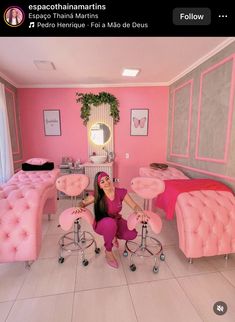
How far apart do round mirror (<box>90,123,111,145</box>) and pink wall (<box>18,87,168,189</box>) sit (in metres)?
0.18

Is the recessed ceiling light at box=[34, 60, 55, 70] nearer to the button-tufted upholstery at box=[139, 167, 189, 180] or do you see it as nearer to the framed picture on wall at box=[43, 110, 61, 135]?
the framed picture on wall at box=[43, 110, 61, 135]

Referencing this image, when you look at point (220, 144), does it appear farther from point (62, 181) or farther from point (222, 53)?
point (62, 181)

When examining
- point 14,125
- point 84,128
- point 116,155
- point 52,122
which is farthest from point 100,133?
point 14,125

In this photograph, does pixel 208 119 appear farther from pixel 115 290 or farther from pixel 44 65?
pixel 44 65

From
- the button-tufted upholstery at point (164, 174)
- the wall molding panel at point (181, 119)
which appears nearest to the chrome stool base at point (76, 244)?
the button-tufted upholstery at point (164, 174)

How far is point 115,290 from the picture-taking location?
1.44 metres

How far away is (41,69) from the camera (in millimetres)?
2771

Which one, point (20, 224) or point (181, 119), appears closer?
point (20, 224)

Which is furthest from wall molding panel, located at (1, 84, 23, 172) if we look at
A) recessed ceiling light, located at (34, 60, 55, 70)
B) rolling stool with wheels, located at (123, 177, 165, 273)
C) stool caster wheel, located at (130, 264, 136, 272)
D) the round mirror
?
stool caster wheel, located at (130, 264, 136, 272)

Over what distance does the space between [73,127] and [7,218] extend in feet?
8.28

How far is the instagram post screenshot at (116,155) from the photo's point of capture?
122 centimetres

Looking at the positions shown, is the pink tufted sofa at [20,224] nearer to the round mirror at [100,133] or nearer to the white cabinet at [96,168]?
the white cabinet at [96,168]

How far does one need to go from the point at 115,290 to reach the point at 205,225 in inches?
41.5

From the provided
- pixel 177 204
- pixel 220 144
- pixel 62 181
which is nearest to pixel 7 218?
pixel 62 181
